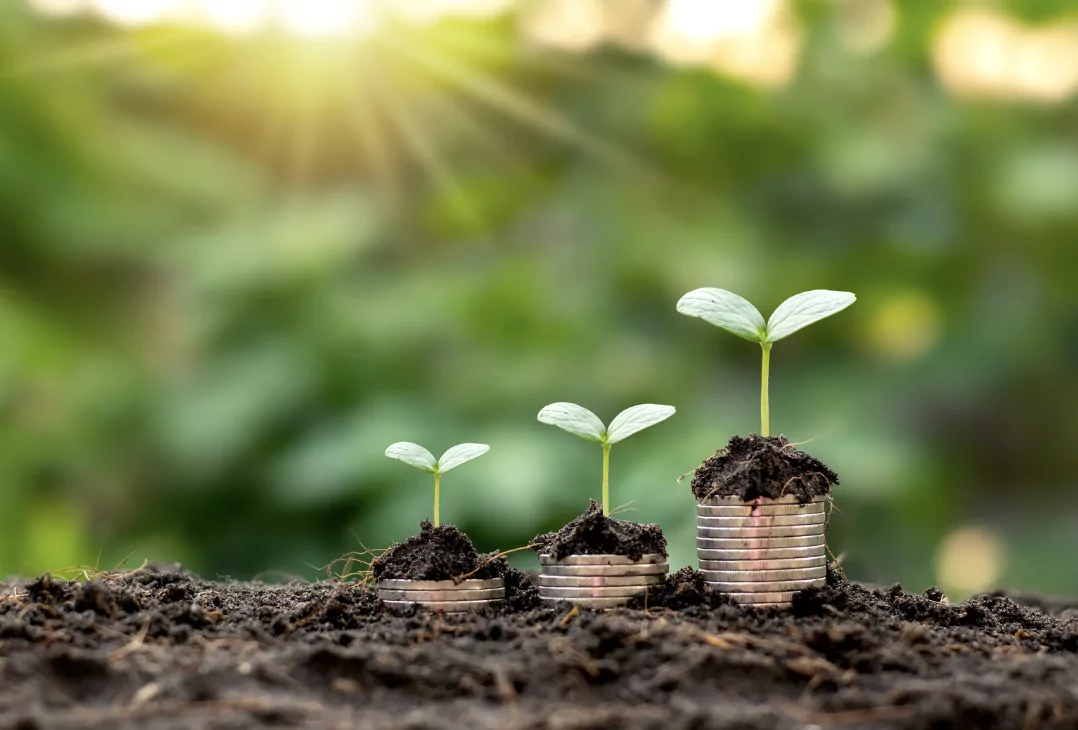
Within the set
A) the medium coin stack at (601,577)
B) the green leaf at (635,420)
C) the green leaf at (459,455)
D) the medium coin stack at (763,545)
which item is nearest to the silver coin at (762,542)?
the medium coin stack at (763,545)

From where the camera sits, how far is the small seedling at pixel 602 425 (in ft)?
5.33

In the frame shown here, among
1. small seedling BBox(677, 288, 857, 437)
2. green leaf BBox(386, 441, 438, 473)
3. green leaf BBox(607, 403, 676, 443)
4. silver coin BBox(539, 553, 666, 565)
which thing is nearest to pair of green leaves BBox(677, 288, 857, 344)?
small seedling BBox(677, 288, 857, 437)

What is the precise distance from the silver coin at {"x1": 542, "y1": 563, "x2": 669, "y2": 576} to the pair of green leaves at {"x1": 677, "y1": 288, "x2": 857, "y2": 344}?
39cm

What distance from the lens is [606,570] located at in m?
1.55

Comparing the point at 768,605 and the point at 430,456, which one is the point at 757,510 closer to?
the point at 768,605

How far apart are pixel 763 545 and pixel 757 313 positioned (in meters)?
0.36

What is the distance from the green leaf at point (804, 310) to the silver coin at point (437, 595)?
61 centimetres

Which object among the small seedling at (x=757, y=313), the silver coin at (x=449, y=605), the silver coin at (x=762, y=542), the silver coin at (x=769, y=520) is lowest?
the silver coin at (x=449, y=605)

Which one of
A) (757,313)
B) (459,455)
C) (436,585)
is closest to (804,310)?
(757,313)

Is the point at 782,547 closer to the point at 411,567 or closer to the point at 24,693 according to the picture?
the point at 411,567

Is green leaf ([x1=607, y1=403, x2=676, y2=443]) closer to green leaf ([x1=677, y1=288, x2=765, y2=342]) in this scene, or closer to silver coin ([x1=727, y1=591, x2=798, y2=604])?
green leaf ([x1=677, y1=288, x2=765, y2=342])

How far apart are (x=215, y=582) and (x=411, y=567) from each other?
0.71 m

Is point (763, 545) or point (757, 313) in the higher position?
point (757, 313)

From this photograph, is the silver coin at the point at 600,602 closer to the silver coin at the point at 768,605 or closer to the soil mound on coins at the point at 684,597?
the soil mound on coins at the point at 684,597
